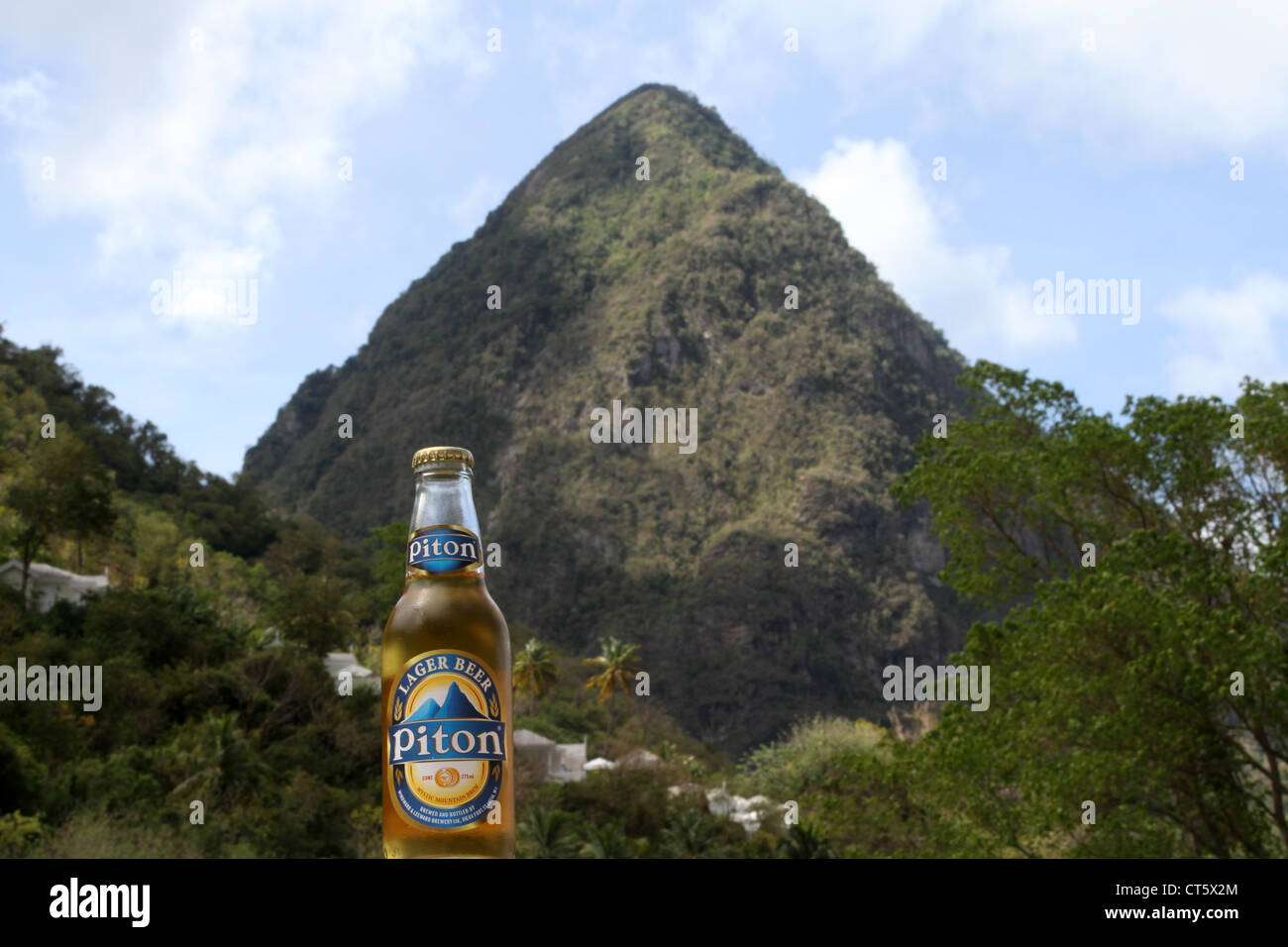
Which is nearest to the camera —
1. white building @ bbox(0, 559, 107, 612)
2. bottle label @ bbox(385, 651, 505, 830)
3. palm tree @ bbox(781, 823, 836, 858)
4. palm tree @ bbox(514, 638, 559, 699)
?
bottle label @ bbox(385, 651, 505, 830)

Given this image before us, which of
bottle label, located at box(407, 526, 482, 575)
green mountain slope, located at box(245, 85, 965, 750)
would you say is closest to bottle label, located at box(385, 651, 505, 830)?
bottle label, located at box(407, 526, 482, 575)

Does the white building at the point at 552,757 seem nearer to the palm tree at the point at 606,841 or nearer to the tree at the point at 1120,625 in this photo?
the palm tree at the point at 606,841

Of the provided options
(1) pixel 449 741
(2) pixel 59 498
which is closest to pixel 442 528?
(1) pixel 449 741

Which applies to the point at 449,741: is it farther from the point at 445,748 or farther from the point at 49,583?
the point at 49,583

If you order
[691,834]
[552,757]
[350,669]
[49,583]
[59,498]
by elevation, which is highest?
[59,498]

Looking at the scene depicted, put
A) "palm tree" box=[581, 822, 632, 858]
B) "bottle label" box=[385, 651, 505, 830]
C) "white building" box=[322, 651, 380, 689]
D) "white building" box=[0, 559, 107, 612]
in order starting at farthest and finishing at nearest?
1. "white building" box=[322, 651, 380, 689]
2. "white building" box=[0, 559, 107, 612]
3. "palm tree" box=[581, 822, 632, 858]
4. "bottle label" box=[385, 651, 505, 830]

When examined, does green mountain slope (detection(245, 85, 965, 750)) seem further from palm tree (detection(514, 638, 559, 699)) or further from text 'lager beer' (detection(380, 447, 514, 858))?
text 'lager beer' (detection(380, 447, 514, 858))

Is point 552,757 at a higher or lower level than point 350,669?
lower
